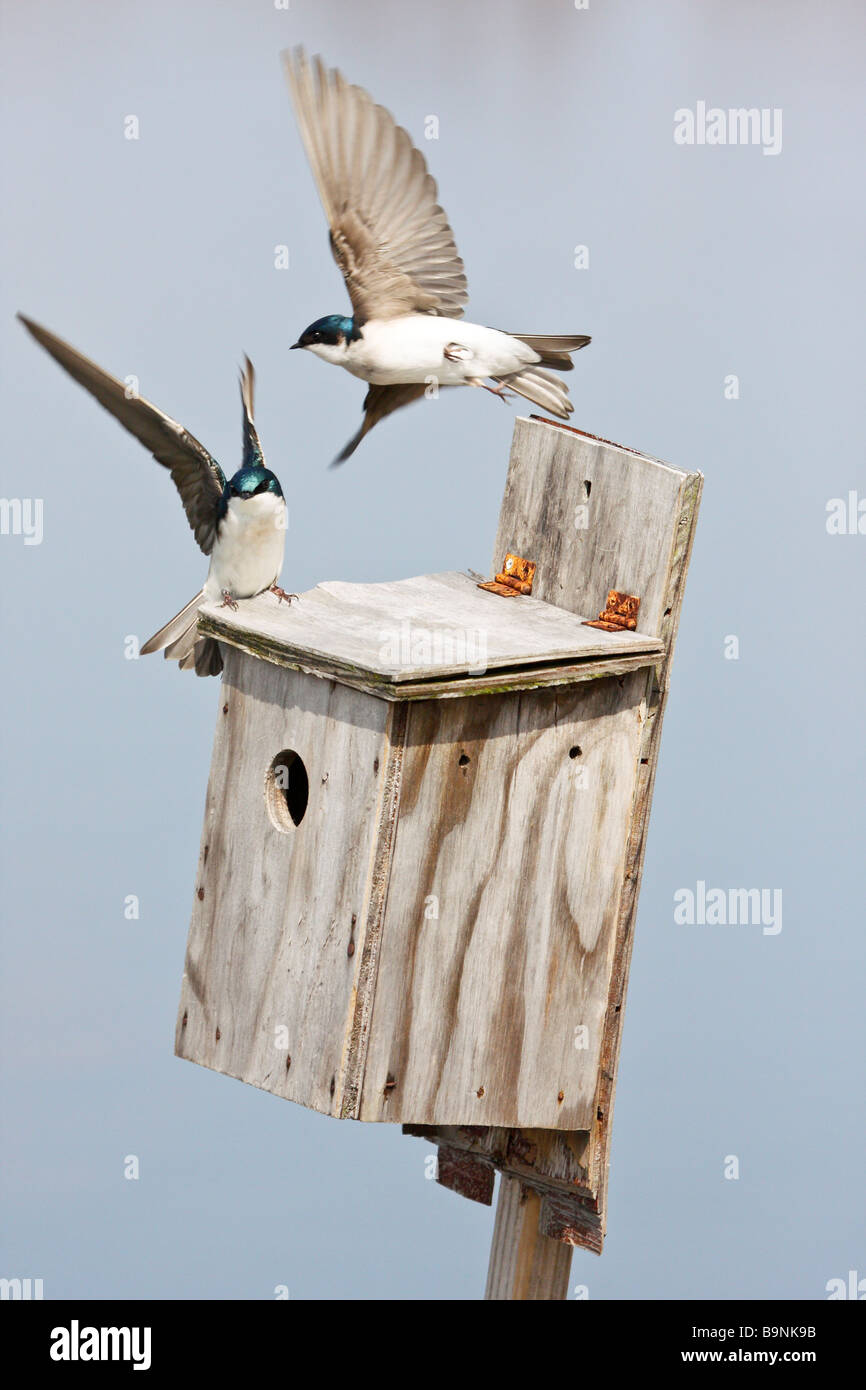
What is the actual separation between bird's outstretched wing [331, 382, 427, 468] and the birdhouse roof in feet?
0.80

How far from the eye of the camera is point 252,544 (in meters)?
3.92

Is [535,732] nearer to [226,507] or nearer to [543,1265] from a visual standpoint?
Result: [226,507]

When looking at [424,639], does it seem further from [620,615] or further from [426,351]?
[426,351]

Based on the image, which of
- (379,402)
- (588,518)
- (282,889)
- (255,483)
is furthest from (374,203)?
(282,889)

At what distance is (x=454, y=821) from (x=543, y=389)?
0.83m

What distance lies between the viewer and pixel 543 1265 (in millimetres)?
4277

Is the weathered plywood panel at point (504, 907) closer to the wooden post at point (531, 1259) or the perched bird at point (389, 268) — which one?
→ the wooden post at point (531, 1259)

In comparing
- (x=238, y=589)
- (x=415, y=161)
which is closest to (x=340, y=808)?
(x=238, y=589)

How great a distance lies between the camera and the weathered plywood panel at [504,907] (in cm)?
372

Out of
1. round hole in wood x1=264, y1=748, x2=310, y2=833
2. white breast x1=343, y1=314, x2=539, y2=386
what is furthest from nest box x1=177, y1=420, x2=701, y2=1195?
white breast x1=343, y1=314, x2=539, y2=386

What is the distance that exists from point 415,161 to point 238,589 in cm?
73

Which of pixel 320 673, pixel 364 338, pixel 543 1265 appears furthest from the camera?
pixel 543 1265

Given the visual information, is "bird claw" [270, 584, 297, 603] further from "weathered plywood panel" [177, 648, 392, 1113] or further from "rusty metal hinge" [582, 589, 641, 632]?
"rusty metal hinge" [582, 589, 641, 632]

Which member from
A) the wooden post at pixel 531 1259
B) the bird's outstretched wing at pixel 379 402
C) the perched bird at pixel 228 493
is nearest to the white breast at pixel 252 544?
the perched bird at pixel 228 493
